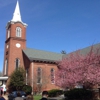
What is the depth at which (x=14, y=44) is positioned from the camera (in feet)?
146

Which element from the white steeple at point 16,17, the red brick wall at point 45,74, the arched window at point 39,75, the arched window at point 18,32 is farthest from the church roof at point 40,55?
the white steeple at point 16,17

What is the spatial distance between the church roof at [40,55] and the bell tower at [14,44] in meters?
1.97

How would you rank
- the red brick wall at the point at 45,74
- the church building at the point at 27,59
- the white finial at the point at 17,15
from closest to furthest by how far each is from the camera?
1. the red brick wall at the point at 45,74
2. the church building at the point at 27,59
3. the white finial at the point at 17,15

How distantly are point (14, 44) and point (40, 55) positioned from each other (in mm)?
6560

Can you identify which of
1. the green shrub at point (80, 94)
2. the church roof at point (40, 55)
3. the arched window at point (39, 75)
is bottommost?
the green shrub at point (80, 94)

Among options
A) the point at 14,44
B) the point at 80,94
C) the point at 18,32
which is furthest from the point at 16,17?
the point at 80,94

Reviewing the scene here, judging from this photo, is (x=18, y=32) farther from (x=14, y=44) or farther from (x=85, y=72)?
(x=85, y=72)

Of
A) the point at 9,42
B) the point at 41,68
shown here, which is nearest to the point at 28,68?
the point at 41,68

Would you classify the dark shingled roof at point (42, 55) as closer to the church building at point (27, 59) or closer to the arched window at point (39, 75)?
the church building at point (27, 59)

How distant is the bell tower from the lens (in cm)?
4327

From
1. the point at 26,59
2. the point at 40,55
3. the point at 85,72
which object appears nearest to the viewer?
the point at 85,72

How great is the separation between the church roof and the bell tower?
6.46ft

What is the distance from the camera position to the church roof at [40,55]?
41622mm

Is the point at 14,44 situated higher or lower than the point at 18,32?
lower
